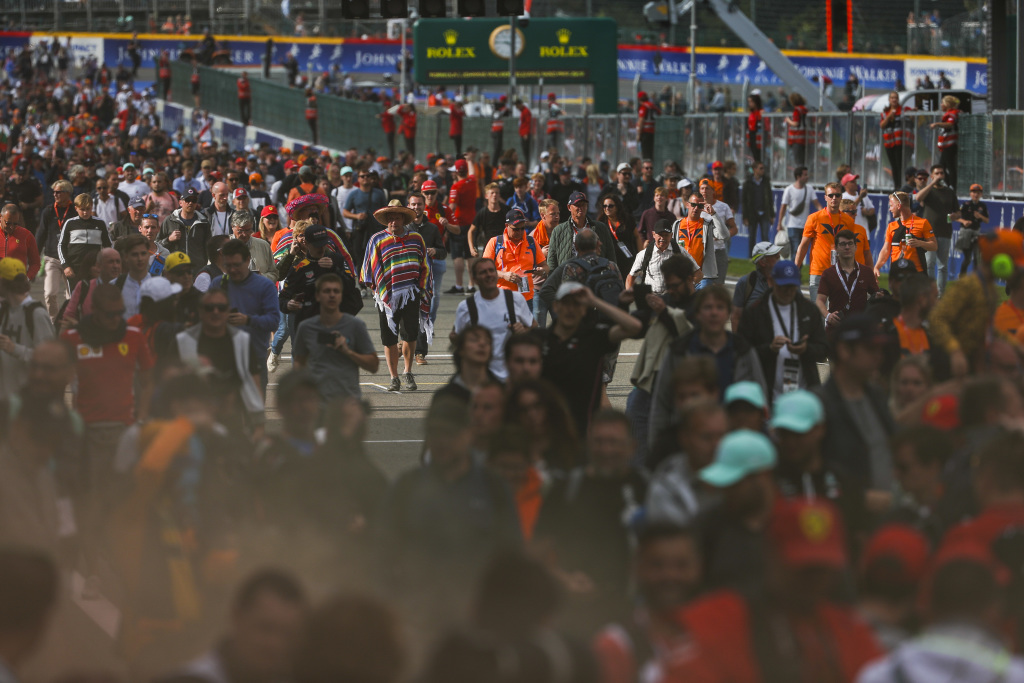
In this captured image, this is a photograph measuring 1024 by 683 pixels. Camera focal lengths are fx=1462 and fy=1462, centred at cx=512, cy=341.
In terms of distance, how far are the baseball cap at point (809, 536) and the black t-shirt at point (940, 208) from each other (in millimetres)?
15471

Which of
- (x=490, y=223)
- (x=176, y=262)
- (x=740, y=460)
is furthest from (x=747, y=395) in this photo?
(x=490, y=223)

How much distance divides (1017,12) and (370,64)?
4287 cm

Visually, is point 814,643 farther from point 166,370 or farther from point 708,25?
point 708,25

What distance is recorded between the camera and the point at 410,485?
584cm

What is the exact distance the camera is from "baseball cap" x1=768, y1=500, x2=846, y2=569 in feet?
14.5

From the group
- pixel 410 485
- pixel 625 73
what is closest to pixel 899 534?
pixel 410 485

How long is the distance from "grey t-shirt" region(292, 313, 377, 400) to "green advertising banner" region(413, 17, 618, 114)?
115 feet

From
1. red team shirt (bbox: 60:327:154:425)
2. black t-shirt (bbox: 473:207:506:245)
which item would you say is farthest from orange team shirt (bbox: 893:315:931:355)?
black t-shirt (bbox: 473:207:506:245)

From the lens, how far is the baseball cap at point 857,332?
22.3 feet

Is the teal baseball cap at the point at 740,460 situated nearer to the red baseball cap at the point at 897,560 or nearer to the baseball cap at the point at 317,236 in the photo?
the red baseball cap at the point at 897,560

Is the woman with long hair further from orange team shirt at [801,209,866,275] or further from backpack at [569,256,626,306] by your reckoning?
orange team shirt at [801,209,866,275]

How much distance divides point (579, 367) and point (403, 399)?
5437 millimetres

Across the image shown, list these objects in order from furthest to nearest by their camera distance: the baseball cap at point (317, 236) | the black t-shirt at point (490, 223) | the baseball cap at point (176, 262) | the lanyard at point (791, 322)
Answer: the black t-shirt at point (490, 223) → the baseball cap at point (317, 236) → the baseball cap at point (176, 262) → the lanyard at point (791, 322)

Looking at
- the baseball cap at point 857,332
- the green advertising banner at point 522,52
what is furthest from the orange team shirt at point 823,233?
the green advertising banner at point 522,52
